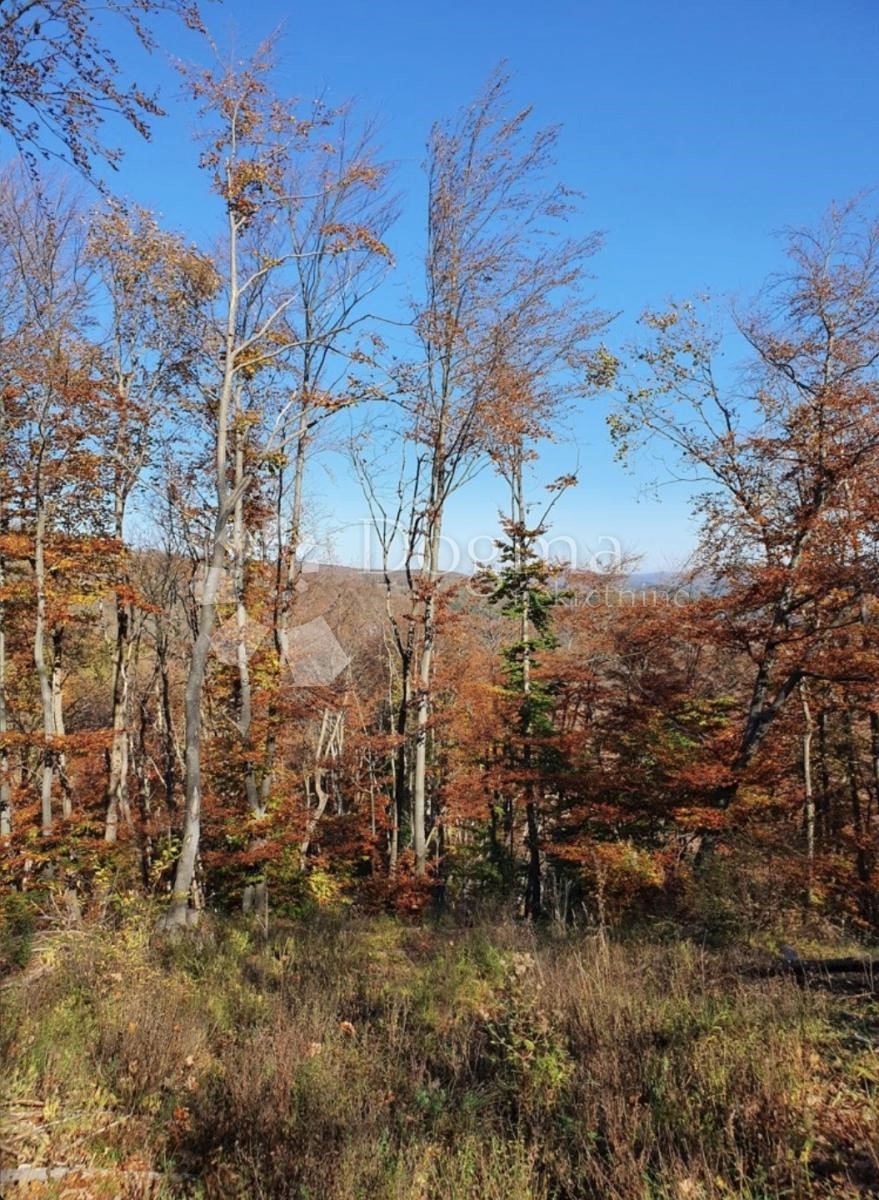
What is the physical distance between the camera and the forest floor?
2908 mm

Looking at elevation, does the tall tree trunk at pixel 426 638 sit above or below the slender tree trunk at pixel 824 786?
above

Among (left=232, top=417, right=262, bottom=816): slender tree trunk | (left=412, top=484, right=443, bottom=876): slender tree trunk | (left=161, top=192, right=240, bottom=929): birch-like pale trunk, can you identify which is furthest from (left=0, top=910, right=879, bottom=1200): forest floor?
(left=412, top=484, right=443, bottom=876): slender tree trunk

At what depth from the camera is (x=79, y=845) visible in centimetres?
1243

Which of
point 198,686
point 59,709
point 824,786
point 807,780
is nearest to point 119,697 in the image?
point 59,709

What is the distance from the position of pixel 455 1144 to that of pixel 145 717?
18.3 metres

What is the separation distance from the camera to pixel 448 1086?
3.89 meters

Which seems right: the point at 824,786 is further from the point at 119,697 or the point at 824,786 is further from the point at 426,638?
the point at 119,697

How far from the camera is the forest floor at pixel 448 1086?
9.54 ft

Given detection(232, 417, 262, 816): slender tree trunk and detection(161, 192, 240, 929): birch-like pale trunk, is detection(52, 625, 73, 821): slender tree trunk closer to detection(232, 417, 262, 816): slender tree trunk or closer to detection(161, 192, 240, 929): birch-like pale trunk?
detection(232, 417, 262, 816): slender tree trunk

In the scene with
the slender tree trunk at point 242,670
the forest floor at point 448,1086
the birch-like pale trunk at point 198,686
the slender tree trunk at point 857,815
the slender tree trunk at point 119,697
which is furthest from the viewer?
the slender tree trunk at point 119,697

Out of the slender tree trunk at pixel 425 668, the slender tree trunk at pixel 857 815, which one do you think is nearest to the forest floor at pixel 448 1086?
the slender tree trunk at pixel 425 668

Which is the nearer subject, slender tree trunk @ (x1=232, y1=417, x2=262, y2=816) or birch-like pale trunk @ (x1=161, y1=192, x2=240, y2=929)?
birch-like pale trunk @ (x1=161, y1=192, x2=240, y2=929)

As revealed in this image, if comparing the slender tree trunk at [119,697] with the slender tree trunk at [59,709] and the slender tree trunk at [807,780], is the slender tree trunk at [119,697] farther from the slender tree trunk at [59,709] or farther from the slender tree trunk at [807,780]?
the slender tree trunk at [807,780]

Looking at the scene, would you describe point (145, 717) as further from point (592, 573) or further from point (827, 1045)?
point (827, 1045)
